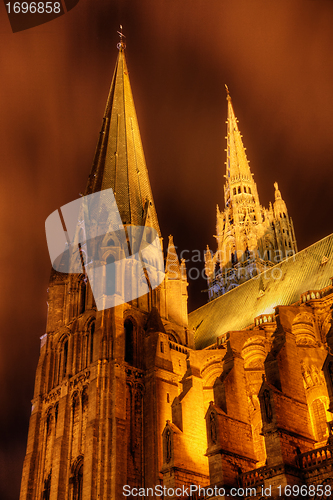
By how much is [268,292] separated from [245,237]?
1641 cm

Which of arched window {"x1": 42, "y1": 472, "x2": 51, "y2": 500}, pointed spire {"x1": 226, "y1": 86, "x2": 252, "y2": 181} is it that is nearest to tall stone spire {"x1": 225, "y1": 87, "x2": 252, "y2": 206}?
pointed spire {"x1": 226, "y1": 86, "x2": 252, "y2": 181}

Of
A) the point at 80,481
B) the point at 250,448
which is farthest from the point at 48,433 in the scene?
the point at 250,448

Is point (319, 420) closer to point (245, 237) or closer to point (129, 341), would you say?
point (129, 341)

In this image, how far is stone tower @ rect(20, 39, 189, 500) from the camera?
2686 centimetres

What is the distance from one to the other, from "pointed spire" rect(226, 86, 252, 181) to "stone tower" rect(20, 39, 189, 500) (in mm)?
21724

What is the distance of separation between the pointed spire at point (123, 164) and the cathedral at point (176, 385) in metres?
0.13

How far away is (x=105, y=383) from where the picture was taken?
93.6ft

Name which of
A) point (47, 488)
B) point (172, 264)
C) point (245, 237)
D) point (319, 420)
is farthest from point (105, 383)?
point (245, 237)

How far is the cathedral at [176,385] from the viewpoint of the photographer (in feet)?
71.2

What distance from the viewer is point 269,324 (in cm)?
2892

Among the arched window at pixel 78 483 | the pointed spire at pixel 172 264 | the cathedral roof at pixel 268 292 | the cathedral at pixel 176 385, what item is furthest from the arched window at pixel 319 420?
the pointed spire at pixel 172 264

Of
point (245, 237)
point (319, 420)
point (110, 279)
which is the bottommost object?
point (319, 420)

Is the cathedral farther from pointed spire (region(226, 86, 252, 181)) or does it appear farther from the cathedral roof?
pointed spire (region(226, 86, 252, 181))

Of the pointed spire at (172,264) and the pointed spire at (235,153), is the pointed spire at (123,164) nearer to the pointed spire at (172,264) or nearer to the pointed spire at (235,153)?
the pointed spire at (172,264)
